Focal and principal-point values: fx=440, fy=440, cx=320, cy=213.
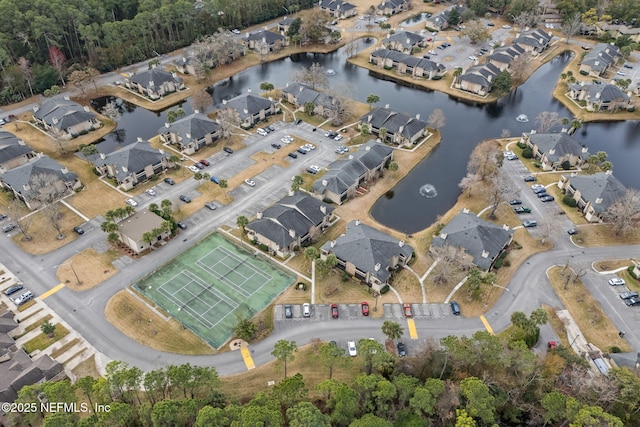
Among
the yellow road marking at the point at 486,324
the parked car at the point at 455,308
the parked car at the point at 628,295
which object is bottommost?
the yellow road marking at the point at 486,324

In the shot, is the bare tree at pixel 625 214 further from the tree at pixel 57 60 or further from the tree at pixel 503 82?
the tree at pixel 57 60

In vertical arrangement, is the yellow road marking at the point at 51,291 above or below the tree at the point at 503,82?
below

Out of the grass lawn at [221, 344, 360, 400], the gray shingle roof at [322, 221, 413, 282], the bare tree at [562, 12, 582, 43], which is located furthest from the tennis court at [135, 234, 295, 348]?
the bare tree at [562, 12, 582, 43]

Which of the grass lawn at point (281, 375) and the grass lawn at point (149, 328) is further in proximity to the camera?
the grass lawn at point (149, 328)

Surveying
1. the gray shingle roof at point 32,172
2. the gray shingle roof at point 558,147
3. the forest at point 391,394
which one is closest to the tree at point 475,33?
the gray shingle roof at point 558,147

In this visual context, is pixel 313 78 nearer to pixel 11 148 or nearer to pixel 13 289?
pixel 11 148

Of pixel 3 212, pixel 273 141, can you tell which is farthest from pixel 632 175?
pixel 3 212

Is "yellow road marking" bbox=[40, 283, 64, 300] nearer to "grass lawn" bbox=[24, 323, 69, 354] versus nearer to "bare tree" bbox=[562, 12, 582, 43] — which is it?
"grass lawn" bbox=[24, 323, 69, 354]
